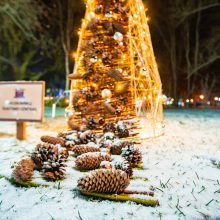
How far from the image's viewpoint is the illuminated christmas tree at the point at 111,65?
6.23 metres

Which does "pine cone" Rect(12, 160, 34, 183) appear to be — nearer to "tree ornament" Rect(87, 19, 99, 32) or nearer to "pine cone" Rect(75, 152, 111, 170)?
"pine cone" Rect(75, 152, 111, 170)

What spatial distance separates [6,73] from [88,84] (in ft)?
79.4

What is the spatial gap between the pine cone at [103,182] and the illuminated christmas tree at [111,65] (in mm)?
3400

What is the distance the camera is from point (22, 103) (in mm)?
6219

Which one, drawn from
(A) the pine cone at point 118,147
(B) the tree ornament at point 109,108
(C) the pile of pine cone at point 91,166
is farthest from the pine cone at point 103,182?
(B) the tree ornament at point 109,108

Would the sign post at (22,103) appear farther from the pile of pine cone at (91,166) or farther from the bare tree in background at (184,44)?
the bare tree in background at (184,44)

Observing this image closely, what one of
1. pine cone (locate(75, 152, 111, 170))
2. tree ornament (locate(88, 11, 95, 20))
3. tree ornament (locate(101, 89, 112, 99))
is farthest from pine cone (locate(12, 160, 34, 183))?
tree ornament (locate(88, 11, 95, 20))

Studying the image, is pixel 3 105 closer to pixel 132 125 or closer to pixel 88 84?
pixel 88 84

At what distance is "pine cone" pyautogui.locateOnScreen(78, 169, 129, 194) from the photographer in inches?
108

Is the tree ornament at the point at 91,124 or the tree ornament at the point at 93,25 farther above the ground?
the tree ornament at the point at 93,25

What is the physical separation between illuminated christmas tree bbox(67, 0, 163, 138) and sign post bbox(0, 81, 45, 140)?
823mm

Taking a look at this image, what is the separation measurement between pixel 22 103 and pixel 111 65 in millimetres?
1986

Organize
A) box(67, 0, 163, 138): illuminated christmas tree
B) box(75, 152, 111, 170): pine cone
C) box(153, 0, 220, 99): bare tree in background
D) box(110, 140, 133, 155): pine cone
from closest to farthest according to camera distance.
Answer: box(75, 152, 111, 170): pine cone, box(110, 140, 133, 155): pine cone, box(67, 0, 163, 138): illuminated christmas tree, box(153, 0, 220, 99): bare tree in background

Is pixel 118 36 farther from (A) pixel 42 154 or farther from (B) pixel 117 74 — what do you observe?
(A) pixel 42 154
